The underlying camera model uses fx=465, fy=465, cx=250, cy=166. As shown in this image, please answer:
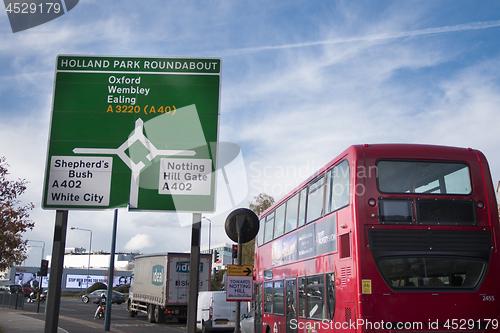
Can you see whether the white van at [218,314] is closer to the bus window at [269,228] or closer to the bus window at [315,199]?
the bus window at [269,228]

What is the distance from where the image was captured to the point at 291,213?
37.3 feet

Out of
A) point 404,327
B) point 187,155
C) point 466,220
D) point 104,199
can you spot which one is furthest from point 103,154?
point 466,220

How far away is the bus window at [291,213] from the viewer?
35.8 feet

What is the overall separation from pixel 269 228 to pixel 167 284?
11.4 meters

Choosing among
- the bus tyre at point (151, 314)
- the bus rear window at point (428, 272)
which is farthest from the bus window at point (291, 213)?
the bus tyre at point (151, 314)

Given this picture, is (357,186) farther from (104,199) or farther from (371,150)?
(104,199)

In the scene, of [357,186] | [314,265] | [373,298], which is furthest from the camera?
[314,265]

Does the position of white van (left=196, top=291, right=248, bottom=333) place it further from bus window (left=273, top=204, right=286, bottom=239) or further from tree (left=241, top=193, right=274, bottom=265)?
tree (left=241, top=193, right=274, bottom=265)

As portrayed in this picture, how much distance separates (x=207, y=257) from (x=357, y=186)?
18388 millimetres

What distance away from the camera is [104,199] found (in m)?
7.70

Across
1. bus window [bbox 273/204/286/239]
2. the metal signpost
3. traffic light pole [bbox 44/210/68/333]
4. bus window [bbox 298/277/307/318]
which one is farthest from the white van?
the metal signpost

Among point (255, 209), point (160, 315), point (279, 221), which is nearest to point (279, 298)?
point (279, 221)

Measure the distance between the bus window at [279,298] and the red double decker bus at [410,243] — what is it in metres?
2.95

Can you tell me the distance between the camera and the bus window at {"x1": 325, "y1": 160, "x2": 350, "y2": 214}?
782cm
